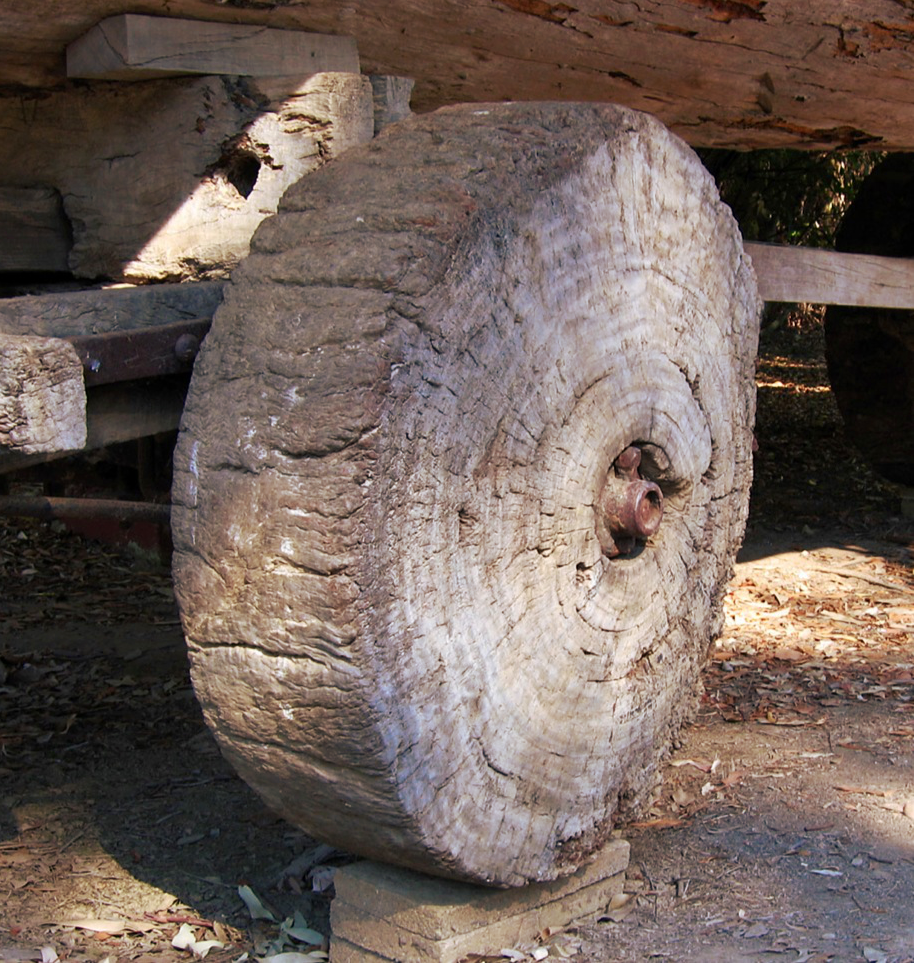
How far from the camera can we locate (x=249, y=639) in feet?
5.61

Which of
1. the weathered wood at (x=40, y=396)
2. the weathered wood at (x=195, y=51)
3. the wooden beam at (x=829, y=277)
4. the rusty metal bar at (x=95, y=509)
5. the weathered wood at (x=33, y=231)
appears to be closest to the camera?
the weathered wood at (x=40, y=396)

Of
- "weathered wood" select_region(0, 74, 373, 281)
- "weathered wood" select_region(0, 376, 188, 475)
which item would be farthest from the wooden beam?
"weathered wood" select_region(0, 376, 188, 475)

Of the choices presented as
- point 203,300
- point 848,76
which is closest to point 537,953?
point 203,300

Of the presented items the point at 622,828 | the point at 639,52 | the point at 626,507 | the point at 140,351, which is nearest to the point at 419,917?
the point at 622,828

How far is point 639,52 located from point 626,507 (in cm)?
152

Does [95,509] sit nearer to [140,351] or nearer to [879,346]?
[140,351]

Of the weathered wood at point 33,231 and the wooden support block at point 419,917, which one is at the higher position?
the weathered wood at point 33,231

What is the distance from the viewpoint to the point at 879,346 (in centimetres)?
582

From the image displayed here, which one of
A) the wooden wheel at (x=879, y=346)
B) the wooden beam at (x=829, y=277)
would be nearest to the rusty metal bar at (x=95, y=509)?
the wooden beam at (x=829, y=277)

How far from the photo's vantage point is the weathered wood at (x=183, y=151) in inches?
97.1

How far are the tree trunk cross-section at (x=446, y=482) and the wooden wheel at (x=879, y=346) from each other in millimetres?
3746

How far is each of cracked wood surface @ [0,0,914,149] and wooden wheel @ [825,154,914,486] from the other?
63.3 inches

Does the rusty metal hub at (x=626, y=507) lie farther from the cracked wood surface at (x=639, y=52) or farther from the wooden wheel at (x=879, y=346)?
the wooden wheel at (x=879, y=346)

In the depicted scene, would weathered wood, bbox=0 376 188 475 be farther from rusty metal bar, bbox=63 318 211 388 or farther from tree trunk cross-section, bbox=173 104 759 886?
tree trunk cross-section, bbox=173 104 759 886
